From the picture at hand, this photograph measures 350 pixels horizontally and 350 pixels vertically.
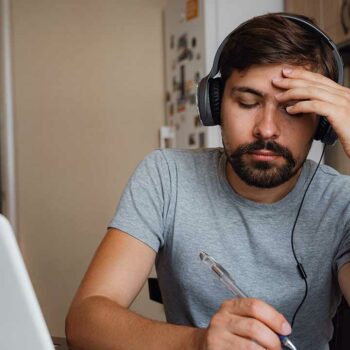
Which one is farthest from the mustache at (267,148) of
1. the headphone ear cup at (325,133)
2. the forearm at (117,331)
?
the forearm at (117,331)

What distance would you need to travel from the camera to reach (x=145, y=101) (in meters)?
3.67

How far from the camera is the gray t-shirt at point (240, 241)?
1.10 metres

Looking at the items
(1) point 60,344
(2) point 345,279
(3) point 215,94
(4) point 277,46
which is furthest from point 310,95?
(1) point 60,344

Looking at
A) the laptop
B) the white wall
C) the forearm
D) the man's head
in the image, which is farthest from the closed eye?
the white wall

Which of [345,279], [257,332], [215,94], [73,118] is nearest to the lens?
[257,332]

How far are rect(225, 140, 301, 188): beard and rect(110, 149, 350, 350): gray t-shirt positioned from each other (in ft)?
0.29

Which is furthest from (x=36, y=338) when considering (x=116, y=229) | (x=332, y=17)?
(x=332, y=17)

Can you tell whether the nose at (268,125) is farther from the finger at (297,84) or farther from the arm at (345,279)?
the arm at (345,279)

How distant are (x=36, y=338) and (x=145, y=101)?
10.7 feet

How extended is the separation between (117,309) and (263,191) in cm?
42

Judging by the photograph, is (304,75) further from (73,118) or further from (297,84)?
(73,118)

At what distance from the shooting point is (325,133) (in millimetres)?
1132

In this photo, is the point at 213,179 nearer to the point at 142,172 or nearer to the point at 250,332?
the point at 142,172

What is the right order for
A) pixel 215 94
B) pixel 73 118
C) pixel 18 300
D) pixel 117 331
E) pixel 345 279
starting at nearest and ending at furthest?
1. pixel 18 300
2. pixel 117 331
3. pixel 345 279
4. pixel 215 94
5. pixel 73 118
